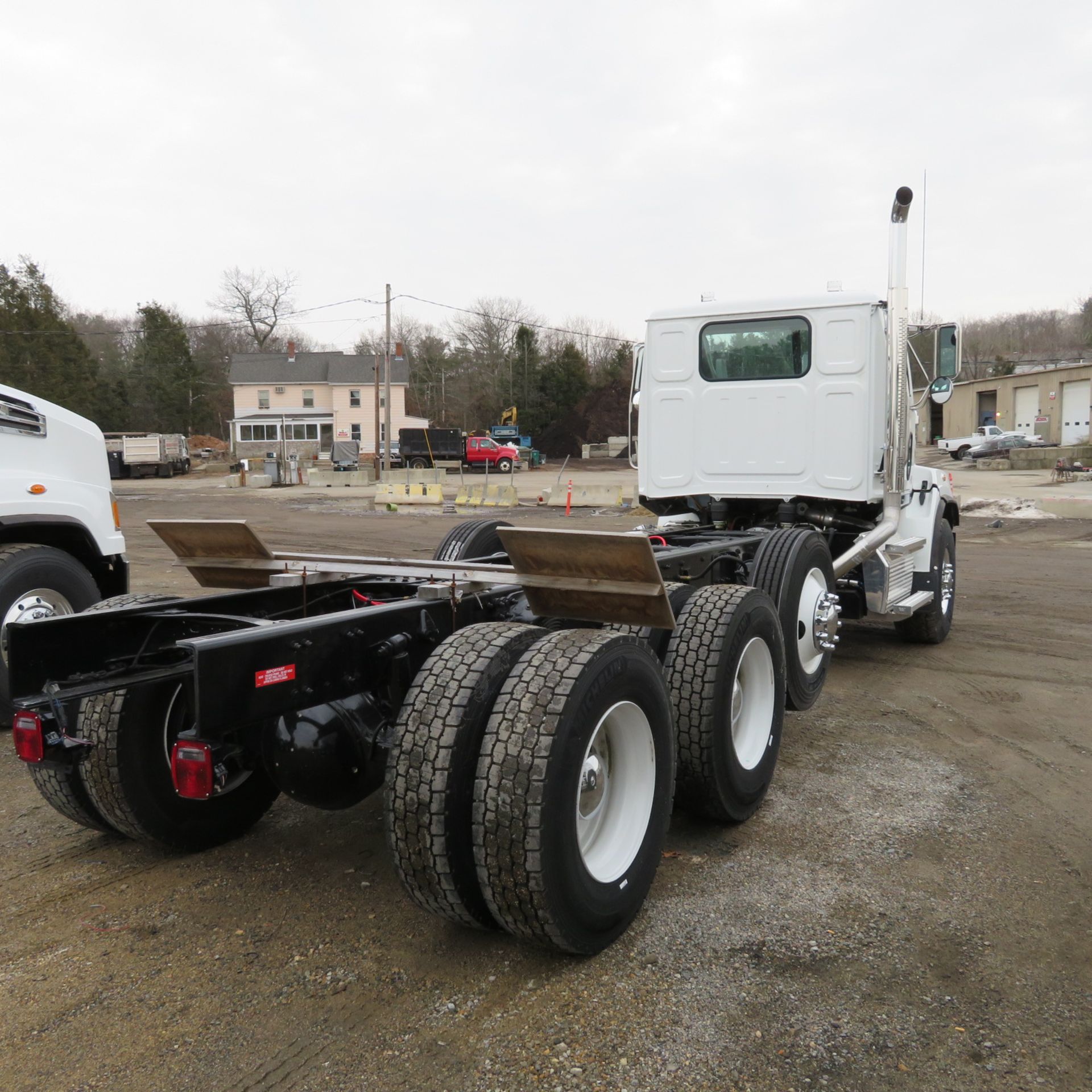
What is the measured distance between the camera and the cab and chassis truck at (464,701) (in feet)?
9.42

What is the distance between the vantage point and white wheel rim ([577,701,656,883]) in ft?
10.6

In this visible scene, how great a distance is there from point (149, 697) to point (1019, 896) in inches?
134

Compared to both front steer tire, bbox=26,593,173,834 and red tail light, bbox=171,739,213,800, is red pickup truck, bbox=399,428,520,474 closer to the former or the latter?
front steer tire, bbox=26,593,173,834

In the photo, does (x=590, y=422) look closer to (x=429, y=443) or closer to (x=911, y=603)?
(x=429, y=443)

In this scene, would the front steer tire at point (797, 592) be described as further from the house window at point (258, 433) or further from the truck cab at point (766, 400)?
the house window at point (258, 433)

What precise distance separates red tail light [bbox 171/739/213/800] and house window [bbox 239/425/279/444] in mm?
68195

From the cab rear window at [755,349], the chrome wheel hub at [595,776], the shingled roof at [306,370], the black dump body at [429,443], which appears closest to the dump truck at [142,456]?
the black dump body at [429,443]

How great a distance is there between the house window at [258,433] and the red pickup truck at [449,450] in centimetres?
1946

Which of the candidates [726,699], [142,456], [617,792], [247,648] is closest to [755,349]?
[726,699]

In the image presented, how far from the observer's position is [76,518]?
19.6ft

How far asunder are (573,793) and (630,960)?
650 mm

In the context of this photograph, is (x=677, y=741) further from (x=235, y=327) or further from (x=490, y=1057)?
(x=235, y=327)

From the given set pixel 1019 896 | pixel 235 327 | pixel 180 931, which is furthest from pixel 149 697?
pixel 235 327

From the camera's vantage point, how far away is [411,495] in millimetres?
27953
